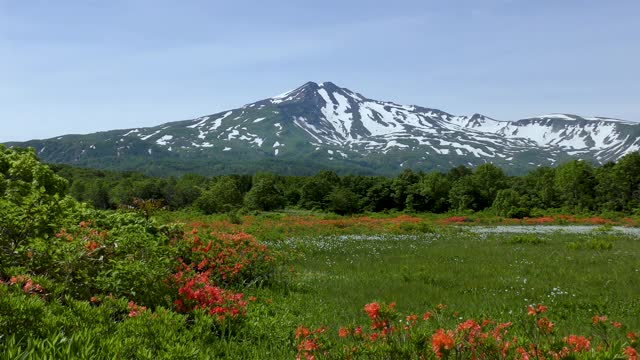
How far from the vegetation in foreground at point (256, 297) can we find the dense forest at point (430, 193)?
60.5 metres

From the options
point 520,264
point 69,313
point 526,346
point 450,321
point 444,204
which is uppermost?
point 69,313

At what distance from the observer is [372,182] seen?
10819 cm

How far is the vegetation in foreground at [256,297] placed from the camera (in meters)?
4.16

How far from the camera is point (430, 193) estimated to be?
328ft

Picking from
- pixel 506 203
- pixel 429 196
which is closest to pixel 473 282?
pixel 506 203

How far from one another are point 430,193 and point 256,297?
9342cm

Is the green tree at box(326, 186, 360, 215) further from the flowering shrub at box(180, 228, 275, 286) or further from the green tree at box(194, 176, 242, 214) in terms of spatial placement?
the flowering shrub at box(180, 228, 275, 286)

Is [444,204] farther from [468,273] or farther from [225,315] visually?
[225,315]

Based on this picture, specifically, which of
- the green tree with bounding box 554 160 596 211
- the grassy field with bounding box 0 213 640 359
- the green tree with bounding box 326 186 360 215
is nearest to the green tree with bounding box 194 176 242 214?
the green tree with bounding box 326 186 360 215

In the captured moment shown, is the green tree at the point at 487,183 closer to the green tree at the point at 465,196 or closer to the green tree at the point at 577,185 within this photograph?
the green tree at the point at 465,196

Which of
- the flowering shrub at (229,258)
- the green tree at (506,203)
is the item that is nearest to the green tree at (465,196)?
the green tree at (506,203)

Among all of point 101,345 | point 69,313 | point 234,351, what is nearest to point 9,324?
point 69,313

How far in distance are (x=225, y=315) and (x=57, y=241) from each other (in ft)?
9.60

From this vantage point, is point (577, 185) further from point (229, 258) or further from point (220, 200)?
point (229, 258)
